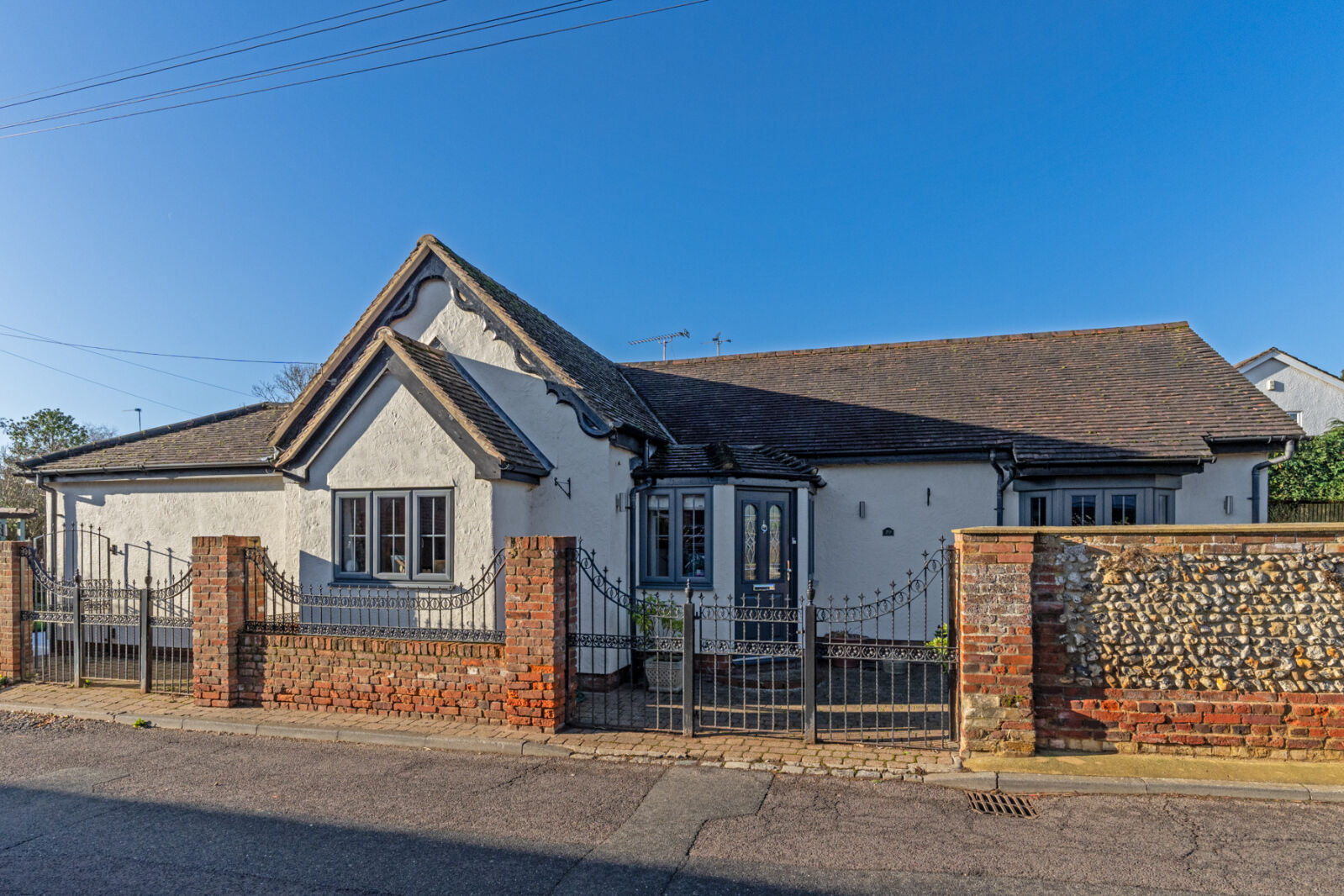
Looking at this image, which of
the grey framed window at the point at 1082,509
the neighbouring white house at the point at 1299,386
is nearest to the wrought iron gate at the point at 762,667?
the grey framed window at the point at 1082,509

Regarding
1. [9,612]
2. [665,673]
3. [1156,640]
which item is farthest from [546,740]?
[9,612]

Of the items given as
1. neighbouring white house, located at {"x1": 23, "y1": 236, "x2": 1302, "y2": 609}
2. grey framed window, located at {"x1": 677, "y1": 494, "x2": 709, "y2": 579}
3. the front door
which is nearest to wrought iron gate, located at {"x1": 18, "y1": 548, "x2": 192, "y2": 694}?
neighbouring white house, located at {"x1": 23, "y1": 236, "x2": 1302, "y2": 609}

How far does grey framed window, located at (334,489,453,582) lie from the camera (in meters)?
9.70

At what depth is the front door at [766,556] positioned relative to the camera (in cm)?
1085

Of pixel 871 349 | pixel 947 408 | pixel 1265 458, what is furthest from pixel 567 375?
pixel 1265 458

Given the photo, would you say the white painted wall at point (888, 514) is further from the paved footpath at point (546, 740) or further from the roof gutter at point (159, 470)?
the roof gutter at point (159, 470)

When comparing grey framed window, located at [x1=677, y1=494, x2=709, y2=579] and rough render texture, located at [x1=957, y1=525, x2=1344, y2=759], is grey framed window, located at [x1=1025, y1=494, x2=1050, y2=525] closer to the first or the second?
rough render texture, located at [x1=957, y1=525, x2=1344, y2=759]

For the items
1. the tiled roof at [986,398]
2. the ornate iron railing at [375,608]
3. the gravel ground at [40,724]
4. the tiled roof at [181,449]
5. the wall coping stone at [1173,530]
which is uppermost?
the tiled roof at [986,398]

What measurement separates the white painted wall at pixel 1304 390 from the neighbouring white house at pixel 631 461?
69.4 feet

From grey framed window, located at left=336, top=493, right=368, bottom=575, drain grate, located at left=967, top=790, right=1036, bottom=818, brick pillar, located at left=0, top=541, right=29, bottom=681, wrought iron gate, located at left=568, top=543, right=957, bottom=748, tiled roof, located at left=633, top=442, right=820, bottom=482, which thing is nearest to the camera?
drain grate, located at left=967, top=790, right=1036, bottom=818

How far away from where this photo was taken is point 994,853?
512 cm

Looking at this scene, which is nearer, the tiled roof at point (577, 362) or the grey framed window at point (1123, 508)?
the tiled roof at point (577, 362)

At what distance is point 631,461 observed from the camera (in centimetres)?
1125

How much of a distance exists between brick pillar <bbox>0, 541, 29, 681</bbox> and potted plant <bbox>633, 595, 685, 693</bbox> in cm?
852
